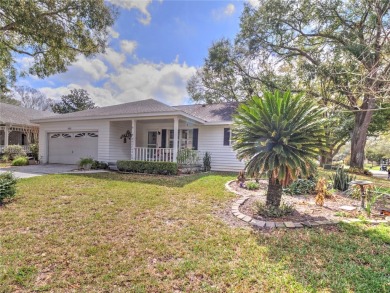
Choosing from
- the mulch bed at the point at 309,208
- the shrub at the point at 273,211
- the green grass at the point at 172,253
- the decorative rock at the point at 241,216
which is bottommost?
the green grass at the point at 172,253

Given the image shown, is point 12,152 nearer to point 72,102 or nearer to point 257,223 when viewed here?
point 72,102

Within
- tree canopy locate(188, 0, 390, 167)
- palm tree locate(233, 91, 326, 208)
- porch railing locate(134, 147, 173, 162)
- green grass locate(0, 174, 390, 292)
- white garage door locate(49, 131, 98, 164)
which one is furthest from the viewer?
white garage door locate(49, 131, 98, 164)

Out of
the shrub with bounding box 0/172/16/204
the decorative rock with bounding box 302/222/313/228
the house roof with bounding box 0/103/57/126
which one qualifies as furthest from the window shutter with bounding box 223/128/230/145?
the house roof with bounding box 0/103/57/126

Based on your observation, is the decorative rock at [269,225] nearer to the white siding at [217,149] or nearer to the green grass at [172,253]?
the green grass at [172,253]

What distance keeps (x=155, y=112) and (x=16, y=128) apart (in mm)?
15365

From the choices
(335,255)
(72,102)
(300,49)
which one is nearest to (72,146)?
(335,255)

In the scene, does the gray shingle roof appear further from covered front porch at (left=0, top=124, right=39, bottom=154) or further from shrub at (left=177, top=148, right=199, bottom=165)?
covered front porch at (left=0, top=124, right=39, bottom=154)

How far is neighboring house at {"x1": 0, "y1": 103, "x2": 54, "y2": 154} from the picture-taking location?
17.7 m

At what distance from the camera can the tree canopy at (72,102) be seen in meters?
29.6

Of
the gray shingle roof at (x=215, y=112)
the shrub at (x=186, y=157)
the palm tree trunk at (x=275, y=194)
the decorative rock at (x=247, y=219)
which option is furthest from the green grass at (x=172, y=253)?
the gray shingle roof at (x=215, y=112)

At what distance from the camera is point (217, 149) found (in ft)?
44.2

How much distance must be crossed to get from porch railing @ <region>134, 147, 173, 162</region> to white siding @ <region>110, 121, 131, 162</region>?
5.30 ft

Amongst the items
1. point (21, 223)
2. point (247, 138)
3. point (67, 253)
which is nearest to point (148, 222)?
point (67, 253)

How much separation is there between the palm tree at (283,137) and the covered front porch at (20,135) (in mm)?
20030
